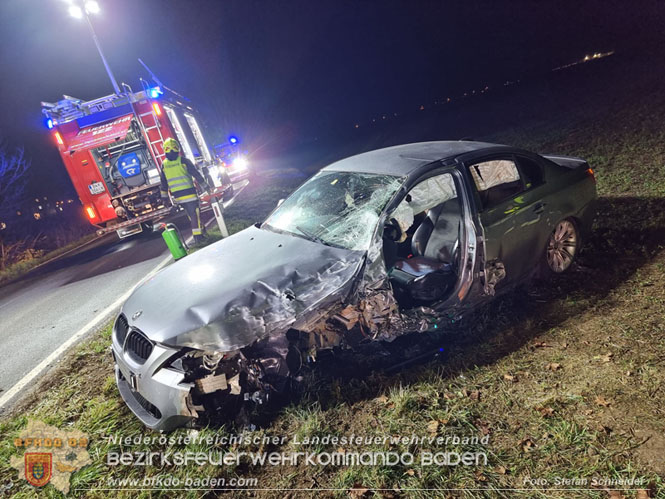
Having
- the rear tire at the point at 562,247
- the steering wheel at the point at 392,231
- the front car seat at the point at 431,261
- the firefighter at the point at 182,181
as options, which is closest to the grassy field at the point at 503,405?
the rear tire at the point at 562,247

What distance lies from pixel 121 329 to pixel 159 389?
2.71ft

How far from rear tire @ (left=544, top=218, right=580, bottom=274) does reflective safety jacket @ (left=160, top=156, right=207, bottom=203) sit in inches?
254

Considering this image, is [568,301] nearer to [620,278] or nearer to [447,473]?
[620,278]

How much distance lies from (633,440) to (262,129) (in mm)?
64166

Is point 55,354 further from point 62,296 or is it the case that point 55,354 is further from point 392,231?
point 392,231

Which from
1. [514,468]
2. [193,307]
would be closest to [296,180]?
[193,307]

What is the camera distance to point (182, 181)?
7.16 meters

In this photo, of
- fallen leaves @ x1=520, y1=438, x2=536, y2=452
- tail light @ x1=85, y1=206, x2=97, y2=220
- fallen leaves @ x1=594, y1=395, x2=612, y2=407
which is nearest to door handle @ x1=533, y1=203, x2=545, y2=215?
fallen leaves @ x1=594, y1=395, x2=612, y2=407

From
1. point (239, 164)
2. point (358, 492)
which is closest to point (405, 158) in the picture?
point (358, 492)

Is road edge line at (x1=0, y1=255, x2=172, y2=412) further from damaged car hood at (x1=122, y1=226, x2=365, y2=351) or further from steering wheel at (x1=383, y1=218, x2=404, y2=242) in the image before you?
steering wheel at (x1=383, y1=218, x2=404, y2=242)

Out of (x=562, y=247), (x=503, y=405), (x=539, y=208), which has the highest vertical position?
(x=539, y=208)

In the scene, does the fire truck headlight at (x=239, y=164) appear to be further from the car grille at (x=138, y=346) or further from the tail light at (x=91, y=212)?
the car grille at (x=138, y=346)

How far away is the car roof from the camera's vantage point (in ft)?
10.6

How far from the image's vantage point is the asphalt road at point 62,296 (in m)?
4.41
